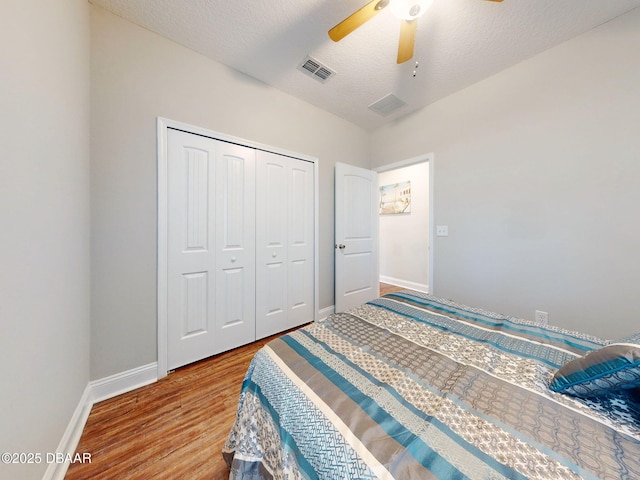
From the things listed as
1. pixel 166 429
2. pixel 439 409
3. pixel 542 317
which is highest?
pixel 439 409

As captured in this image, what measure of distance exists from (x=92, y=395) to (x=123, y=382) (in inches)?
6.0

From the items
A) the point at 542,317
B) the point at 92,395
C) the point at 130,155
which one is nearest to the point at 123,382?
the point at 92,395

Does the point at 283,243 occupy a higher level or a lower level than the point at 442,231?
lower

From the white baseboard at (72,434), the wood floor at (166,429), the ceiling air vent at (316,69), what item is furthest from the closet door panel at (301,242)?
the white baseboard at (72,434)

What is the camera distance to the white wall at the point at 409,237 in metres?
4.03

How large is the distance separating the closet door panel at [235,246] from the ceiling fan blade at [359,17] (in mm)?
1177

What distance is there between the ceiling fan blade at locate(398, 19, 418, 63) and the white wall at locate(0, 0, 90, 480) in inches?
71.1

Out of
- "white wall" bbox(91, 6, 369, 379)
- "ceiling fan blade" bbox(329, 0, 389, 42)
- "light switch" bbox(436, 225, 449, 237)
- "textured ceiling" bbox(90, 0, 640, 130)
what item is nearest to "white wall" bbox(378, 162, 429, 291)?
"light switch" bbox(436, 225, 449, 237)

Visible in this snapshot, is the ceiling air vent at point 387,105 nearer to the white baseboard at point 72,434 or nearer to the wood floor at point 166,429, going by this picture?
the wood floor at point 166,429

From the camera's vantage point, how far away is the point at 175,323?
1757 mm

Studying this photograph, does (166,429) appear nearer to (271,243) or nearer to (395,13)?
(271,243)

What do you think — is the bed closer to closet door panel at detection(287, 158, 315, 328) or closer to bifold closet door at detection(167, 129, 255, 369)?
bifold closet door at detection(167, 129, 255, 369)

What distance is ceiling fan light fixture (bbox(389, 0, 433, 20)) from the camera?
49.7 inches

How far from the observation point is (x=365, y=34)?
167cm
